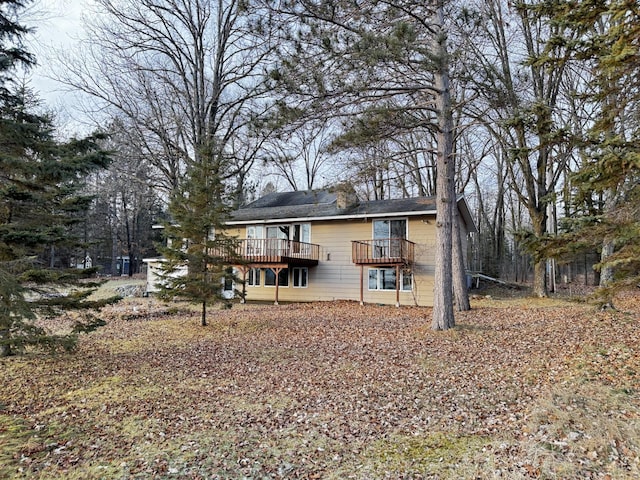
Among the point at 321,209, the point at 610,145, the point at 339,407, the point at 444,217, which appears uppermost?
the point at 321,209

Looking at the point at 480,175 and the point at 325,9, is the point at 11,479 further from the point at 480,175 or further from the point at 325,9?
the point at 480,175

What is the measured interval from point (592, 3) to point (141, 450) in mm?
7343

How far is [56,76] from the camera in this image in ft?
52.4

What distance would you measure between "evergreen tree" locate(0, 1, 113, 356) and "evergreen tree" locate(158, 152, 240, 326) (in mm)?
3408

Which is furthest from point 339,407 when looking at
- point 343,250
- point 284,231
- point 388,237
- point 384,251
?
point 284,231

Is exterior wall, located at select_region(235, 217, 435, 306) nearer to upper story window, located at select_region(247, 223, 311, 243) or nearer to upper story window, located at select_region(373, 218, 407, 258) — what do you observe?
upper story window, located at select_region(373, 218, 407, 258)

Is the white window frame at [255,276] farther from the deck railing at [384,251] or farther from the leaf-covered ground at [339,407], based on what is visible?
the leaf-covered ground at [339,407]

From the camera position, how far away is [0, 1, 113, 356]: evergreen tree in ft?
19.1

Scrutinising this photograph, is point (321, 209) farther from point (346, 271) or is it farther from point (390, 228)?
point (390, 228)

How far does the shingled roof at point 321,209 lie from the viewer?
1666 centimetres

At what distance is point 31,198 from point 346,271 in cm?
1318

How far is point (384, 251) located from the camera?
1639 centimetres

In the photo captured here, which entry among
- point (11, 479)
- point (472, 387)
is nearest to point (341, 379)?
point (472, 387)

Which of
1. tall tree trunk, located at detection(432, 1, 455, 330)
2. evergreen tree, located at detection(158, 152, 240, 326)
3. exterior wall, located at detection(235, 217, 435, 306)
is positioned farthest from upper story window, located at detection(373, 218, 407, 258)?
evergreen tree, located at detection(158, 152, 240, 326)
